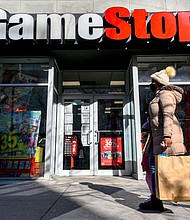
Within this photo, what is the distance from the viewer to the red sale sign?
5.77 metres

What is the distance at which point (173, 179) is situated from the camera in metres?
2.06

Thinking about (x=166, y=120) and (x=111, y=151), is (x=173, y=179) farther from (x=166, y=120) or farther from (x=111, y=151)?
(x=111, y=151)

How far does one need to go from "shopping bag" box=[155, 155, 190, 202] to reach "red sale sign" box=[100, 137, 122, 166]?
146 inches

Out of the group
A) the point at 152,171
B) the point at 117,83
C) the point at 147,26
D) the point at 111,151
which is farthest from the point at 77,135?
the point at 152,171

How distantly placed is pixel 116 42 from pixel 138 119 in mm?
1708

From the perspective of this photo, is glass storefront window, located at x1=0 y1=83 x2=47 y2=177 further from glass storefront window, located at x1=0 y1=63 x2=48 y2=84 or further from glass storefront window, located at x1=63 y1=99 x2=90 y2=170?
glass storefront window, located at x1=63 y1=99 x2=90 y2=170

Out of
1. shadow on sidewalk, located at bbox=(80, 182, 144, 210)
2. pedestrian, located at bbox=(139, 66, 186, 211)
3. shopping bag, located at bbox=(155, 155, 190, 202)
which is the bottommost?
shadow on sidewalk, located at bbox=(80, 182, 144, 210)

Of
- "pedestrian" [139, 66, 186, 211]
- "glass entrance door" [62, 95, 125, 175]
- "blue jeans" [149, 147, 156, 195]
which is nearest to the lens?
"pedestrian" [139, 66, 186, 211]

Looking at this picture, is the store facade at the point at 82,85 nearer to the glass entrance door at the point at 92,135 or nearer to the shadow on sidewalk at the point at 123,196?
the glass entrance door at the point at 92,135

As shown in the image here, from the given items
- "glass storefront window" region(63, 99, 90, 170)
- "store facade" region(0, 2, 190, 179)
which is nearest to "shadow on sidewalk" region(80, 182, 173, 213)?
"store facade" region(0, 2, 190, 179)

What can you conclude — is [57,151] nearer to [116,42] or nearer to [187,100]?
[116,42]

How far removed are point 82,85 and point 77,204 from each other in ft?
13.0

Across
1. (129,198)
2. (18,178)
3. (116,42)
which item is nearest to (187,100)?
(116,42)

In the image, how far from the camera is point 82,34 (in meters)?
4.69
